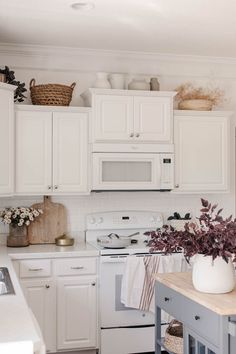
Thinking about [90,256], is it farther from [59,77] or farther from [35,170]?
[59,77]

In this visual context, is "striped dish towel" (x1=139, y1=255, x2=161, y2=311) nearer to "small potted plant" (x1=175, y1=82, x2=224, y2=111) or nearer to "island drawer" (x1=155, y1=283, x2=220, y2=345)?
"island drawer" (x1=155, y1=283, x2=220, y2=345)

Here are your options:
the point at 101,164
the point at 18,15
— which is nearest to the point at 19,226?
the point at 101,164

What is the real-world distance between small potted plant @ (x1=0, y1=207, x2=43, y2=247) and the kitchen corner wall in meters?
0.15

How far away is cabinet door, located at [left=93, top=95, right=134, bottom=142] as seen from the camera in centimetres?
443

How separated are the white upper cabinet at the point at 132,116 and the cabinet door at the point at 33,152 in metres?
0.41

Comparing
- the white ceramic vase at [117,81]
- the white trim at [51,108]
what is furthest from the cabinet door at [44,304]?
the white ceramic vase at [117,81]

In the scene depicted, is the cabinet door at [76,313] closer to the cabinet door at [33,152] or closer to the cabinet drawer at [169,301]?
the cabinet door at [33,152]

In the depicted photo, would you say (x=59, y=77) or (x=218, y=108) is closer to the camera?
(x=59, y=77)

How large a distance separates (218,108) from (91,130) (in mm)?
1459

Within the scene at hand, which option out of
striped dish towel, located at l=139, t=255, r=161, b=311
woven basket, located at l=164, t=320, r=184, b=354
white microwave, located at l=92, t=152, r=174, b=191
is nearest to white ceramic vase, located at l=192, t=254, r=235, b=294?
woven basket, located at l=164, t=320, r=184, b=354

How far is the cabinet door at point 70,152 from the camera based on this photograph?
441 centimetres

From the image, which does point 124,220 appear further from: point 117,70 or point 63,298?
point 117,70

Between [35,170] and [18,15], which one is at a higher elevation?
[18,15]

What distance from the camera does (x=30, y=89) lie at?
4520mm
